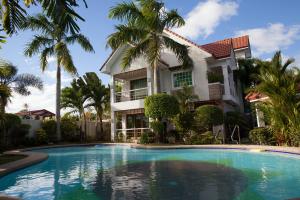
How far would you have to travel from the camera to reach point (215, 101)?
68.6 feet

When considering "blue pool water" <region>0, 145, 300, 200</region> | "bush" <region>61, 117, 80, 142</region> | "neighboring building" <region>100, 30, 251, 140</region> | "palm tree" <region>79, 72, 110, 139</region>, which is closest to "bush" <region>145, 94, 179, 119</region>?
"neighboring building" <region>100, 30, 251, 140</region>

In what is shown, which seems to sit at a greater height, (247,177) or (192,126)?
(192,126)

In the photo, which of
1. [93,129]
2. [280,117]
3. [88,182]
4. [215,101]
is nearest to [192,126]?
[215,101]

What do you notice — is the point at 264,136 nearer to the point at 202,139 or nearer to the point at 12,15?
the point at 202,139

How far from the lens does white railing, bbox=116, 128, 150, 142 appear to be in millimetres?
23375

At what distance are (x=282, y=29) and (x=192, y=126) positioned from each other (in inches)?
371

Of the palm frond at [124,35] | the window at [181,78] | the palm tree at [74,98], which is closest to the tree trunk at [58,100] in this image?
the palm tree at [74,98]

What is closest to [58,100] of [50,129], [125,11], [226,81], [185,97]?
[50,129]

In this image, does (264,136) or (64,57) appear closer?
(264,136)

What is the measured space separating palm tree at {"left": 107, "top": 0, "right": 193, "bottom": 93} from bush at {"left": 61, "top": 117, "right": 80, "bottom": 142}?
10136mm

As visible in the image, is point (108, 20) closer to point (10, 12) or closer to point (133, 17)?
point (133, 17)

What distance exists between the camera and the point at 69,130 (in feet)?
84.0

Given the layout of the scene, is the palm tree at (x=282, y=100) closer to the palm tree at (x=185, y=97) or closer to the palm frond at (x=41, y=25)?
the palm tree at (x=185, y=97)

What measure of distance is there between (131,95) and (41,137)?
30.7 ft
